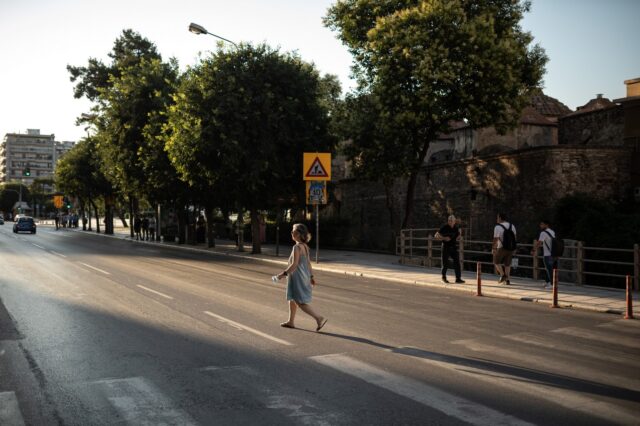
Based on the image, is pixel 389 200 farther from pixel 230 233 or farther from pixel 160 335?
pixel 160 335

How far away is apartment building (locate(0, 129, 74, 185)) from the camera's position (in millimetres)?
182125

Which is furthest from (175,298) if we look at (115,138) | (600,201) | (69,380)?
(115,138)

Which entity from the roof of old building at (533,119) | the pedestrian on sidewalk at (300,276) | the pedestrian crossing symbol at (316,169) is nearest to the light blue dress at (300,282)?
the pedestrian on sidewalk at (300,276)

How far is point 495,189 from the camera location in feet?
88.3

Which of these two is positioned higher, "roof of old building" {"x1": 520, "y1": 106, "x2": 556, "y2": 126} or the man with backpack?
"roof of old building" {"x1": 520, "y1": 106, "x2": 556, "y2": 126}

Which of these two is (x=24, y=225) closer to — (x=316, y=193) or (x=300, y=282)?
(x=316, y=193)

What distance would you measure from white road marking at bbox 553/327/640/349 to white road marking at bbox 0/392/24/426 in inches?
301

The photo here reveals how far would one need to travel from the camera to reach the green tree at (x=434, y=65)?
73.8ft

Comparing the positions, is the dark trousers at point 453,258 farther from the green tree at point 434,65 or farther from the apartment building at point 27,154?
the apartment building at point 27,154

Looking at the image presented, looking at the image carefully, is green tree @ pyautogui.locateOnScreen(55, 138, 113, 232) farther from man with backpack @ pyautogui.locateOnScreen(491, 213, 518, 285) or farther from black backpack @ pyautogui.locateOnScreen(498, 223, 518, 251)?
black backpack @ pyautogui.locateOnScreen(498, 223, 518, 251)

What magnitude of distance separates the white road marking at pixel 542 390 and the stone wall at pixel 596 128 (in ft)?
82.0

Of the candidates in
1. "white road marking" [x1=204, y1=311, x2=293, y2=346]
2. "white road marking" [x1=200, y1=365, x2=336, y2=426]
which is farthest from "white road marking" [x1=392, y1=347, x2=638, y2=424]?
"white road marking" [x1=200, y1=365, x2=336, y2=426]

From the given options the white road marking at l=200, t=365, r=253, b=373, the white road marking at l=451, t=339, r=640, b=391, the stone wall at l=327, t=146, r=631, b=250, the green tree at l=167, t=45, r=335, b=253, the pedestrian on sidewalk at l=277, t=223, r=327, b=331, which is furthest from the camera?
the green tree at l=167, t=45, r=335, b=253

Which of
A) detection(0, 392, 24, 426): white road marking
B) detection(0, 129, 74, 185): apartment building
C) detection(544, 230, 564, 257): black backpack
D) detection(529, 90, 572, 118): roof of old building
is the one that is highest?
detection(0, 129, 74, 185): apartment building
